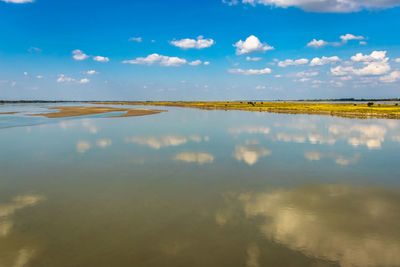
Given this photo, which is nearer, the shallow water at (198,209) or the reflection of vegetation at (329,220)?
the shallow water at (198,209)

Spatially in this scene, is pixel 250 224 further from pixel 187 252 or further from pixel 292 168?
pixel 292 168

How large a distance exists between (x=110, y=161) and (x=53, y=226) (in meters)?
9.96

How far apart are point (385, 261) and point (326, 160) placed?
1326 cm

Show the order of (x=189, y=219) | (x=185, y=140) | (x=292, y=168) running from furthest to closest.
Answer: (x=185, y=140) < (x=292, y=168) < (x=189, y=219)

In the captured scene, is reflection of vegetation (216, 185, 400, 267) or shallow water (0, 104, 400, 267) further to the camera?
reflection of vegetation (216, 185, 400, 267)

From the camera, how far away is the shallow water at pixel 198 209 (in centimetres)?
780

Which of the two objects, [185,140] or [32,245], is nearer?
[32,245]

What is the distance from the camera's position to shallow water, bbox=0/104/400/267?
25.6 feet

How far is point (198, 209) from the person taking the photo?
1087 centimetres

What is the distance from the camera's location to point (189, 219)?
9969 millimetres

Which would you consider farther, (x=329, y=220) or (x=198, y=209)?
(x=198, y=209)

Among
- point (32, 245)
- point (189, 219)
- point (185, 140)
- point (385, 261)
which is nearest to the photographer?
point (385, 261)

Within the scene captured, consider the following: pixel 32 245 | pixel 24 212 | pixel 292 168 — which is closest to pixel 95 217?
pixel 32 245

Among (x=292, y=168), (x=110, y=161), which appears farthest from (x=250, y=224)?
(x=110, y=161)
